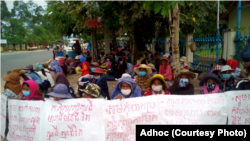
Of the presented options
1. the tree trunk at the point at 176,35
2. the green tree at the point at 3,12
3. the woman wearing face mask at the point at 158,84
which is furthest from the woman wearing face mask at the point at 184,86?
the green tree at the point at 3,12

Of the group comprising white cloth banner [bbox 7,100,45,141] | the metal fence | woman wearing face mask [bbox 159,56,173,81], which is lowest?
white cloth banner [bbox 7,100,45,141]

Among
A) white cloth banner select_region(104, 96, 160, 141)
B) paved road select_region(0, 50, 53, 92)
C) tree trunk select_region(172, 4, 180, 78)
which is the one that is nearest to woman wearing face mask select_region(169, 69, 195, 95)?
white cloth banner select_region(104, 96, 160, 141)

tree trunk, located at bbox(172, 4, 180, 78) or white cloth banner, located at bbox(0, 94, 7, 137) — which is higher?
tree trunk, located at bbox(172, 4, 180, 78)

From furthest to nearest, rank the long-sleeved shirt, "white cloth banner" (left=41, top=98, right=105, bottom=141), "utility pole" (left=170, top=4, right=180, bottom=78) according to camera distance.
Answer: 1. "utility pole" (left=170, top=4, right=180, bottom=78)
2. the long-sleeved shirt
3. "white cloth banner" (left=41, top=98, right=105, bottom=141)

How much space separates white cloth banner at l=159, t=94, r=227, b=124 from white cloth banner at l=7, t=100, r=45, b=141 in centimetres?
194

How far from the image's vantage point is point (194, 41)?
10.5 m

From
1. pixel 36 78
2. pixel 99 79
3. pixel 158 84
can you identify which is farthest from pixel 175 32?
pixel 36 78

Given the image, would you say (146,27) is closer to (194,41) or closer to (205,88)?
(194,41)

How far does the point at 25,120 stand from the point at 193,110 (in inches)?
106

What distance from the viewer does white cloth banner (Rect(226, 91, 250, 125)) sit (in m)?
3.42

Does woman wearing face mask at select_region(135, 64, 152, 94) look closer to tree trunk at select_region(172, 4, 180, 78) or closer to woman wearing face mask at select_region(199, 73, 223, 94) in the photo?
tree trunk at select_region(172, 4, 180, 78)

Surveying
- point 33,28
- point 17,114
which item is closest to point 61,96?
point 17,114

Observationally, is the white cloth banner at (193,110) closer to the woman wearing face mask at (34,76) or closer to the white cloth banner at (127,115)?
the white cloth banner at (127,115)

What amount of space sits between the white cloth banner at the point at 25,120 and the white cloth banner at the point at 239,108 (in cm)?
292
